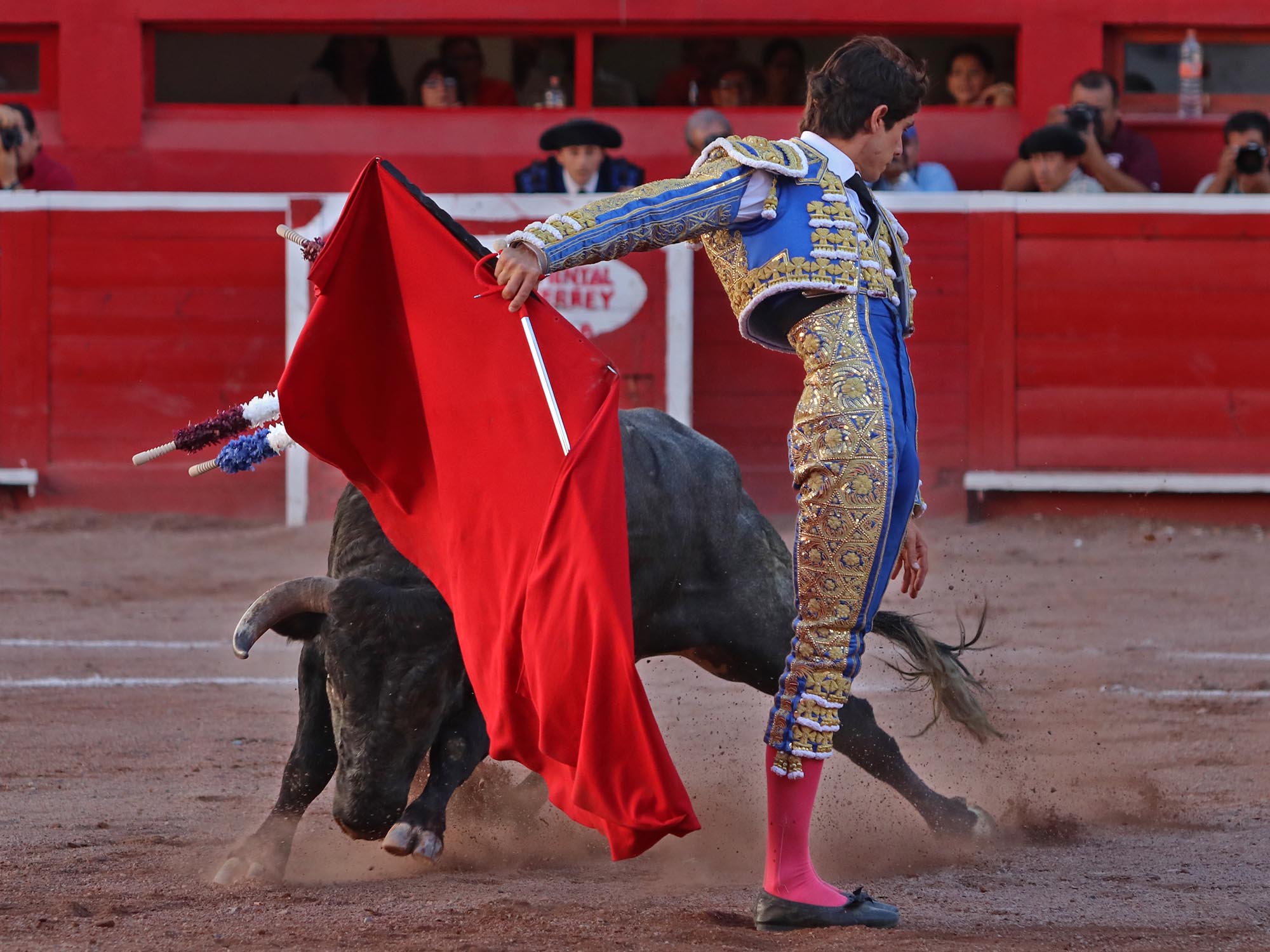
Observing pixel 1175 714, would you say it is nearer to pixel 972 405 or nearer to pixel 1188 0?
pixel 972 405

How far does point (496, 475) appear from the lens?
248 centimetres

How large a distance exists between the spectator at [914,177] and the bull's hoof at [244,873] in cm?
476

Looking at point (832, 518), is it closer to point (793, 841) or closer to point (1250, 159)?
point (793, 841)

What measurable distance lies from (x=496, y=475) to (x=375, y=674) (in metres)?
0.41

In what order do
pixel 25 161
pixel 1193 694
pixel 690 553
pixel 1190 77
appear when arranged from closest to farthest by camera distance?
pixel 690 553 < pixel 1193 694 < pixel 25 161 < pixel 1190 77

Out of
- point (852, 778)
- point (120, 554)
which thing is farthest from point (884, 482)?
point (120, 554)

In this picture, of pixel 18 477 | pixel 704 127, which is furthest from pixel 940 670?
pixel 18 477

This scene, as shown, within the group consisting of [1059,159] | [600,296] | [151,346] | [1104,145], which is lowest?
[151,346]

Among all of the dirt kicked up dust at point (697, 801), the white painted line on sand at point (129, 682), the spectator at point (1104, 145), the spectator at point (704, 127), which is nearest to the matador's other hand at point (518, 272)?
the dirt kicked up dust at point (697, 801)

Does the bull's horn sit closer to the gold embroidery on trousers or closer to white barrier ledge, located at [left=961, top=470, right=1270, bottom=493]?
the gold embroidery on trousers

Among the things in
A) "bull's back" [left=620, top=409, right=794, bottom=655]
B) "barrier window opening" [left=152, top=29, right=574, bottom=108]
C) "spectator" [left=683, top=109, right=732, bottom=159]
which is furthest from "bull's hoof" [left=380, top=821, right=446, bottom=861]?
"barrier window opening" [left=152, top=29, right=574, bottom=108]

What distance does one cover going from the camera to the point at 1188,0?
767 centimetres

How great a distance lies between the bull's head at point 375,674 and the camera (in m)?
2.64

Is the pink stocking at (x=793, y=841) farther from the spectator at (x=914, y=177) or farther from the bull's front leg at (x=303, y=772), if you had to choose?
the spectator at (x=914, y=177)
